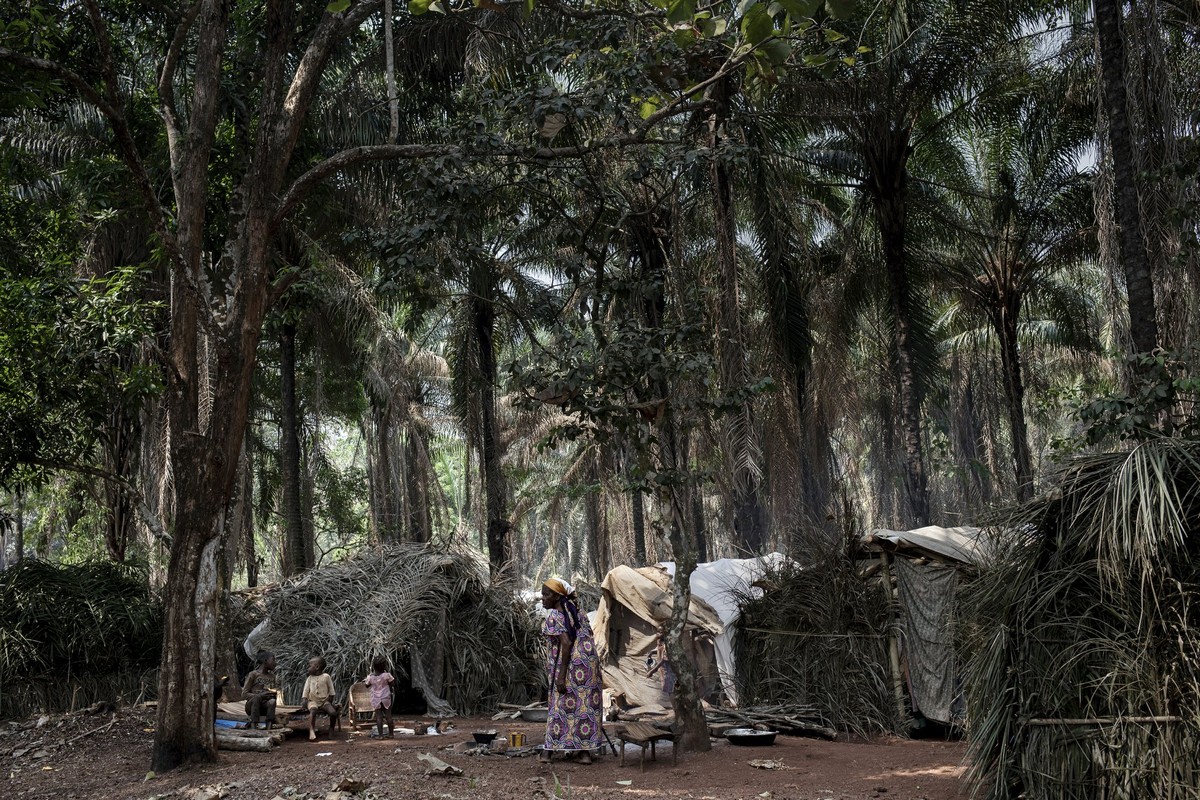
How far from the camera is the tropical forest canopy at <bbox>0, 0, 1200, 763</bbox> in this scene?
377 inches

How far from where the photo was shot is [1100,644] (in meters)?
6.41

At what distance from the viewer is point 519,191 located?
454 inches

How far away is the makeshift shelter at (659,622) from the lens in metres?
14.0

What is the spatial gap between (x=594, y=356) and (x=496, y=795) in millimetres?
3907

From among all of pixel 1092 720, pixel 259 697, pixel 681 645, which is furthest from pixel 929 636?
pixel 259 697

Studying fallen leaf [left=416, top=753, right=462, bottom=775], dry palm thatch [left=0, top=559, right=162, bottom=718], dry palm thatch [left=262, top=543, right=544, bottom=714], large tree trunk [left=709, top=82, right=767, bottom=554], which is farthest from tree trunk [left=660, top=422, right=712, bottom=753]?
dry palm thatch [left=0, top=559, right=162, bottom=718]

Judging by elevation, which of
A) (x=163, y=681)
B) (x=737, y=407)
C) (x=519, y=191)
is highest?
(x=519, y=191)

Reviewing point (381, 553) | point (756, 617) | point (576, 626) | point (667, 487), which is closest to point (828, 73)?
point (667, 487)

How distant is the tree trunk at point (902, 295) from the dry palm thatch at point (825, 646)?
530 cm

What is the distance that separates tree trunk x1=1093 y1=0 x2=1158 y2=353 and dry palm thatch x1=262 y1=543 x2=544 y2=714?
9676 millimetres

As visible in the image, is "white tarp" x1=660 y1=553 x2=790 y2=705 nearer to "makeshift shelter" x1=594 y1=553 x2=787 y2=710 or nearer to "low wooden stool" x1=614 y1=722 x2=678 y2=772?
"makeshift shelter" x1=594 y1=553 x2=787 y2=710

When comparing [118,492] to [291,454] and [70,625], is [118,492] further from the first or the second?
[70,625]

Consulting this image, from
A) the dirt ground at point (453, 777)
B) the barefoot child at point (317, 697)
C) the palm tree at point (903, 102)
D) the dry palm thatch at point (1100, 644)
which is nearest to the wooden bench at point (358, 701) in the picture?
the barefoot child at point (317, 697)

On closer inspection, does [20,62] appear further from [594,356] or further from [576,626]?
[576,626]
